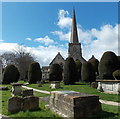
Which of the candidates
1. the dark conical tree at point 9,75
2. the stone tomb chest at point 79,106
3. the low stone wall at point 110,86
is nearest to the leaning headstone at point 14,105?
the stone tomb chest at point 79,106

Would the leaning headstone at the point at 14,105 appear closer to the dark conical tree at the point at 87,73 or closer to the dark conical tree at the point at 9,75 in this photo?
the dark conical tree at the point at 87,73

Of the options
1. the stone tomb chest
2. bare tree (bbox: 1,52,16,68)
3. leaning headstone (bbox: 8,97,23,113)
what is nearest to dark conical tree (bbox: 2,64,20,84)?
bare tree (bbox: 1,52,16,68)

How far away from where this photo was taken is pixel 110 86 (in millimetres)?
11445

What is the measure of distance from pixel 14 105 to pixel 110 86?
25.9 ft

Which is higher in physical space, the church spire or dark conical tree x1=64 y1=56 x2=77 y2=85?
the church spire

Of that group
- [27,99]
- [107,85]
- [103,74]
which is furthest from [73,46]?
[27,99]

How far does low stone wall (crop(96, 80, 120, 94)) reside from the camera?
10.8 m

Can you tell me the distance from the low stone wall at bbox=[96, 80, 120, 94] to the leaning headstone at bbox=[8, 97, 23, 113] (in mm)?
7461

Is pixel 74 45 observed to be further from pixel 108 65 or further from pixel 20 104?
pixel 20 104

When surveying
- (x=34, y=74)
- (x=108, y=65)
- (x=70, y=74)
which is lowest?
(x=34, y=74)

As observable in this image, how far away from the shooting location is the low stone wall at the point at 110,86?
A: 10799mm

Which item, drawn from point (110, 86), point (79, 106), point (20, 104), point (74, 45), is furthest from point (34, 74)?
point (74, 45)

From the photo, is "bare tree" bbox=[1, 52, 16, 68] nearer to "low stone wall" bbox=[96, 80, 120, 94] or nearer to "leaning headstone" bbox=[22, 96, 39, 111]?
"low stone wall" bbox=[96, 80, 120, 94]

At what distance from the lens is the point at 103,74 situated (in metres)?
18.2
